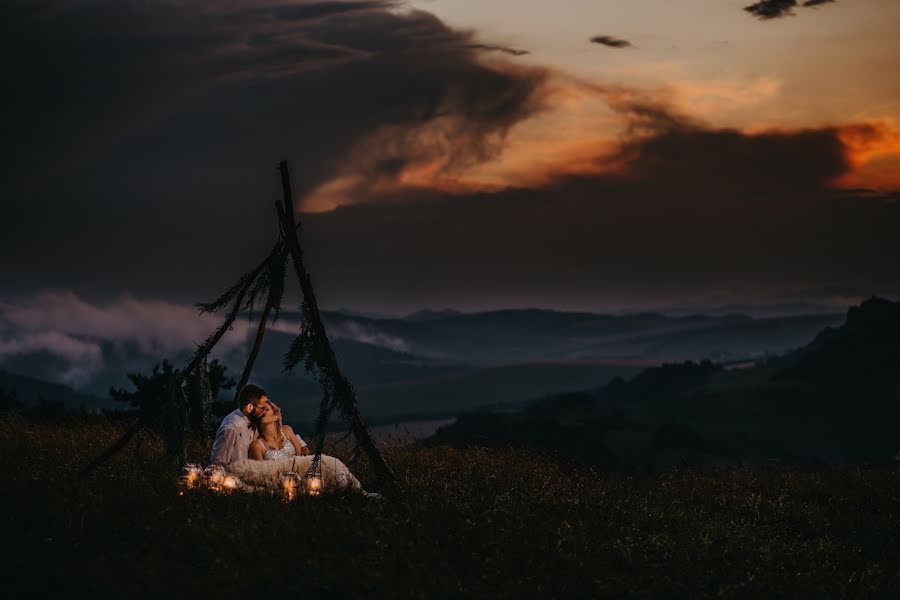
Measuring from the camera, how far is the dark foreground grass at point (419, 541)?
795cm

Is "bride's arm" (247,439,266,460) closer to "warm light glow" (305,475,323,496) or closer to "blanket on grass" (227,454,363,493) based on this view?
"blanket on grass" (227,454,363,493)

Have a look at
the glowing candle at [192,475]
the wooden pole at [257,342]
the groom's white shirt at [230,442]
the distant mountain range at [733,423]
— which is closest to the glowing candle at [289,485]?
the groom's white shirt at [230,442]

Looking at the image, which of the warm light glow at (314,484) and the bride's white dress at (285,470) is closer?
the warm light glow at (314,484)

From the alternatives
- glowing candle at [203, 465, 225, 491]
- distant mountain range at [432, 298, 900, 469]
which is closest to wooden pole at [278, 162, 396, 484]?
glowing candle at [203, 465, 225, 491]

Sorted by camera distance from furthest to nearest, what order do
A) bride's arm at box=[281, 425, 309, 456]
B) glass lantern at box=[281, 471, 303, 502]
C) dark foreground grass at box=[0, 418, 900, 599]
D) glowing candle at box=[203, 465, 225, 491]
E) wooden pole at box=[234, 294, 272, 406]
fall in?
wooden pole at box=[234, 294, 272, 406] → bride's arm at box=[281, 425, 309, 456] → glowing candle at box=[203, 465, 225, 491] → glass lantern at box=[281, 471, 303, 502] → dark foreground grass at box=[0, 418, 900, 599]

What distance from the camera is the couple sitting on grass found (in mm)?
10766

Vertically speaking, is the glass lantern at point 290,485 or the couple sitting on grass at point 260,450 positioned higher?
the couple sitting on grass at point 260,450

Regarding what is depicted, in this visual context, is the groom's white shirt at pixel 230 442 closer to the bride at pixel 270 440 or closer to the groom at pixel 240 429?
the groom at pixel 240 429

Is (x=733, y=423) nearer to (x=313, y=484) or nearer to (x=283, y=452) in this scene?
(x=283, y=452)

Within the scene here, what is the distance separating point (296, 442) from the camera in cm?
1170

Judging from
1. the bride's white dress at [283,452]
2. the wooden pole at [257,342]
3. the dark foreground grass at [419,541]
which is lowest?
the dark foreground grass at [419,541]

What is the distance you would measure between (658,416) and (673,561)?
177915mm

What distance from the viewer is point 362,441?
37.6 feet

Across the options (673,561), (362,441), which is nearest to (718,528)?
(673,561)
